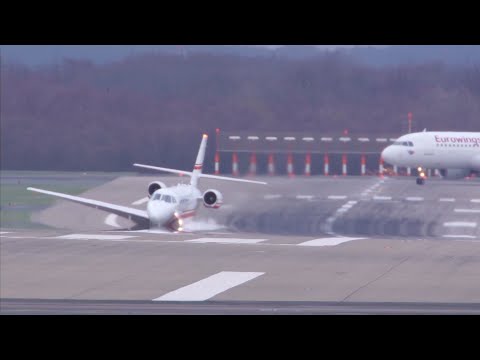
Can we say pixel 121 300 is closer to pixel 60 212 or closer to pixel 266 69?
pixel 266 69

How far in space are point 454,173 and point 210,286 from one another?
32.9 m

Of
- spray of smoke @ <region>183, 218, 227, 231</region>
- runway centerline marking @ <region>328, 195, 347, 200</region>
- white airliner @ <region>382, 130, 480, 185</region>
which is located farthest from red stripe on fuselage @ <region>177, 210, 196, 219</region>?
white airliner @ <region>382, 130, 480, 185</region>

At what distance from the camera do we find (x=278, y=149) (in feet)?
143

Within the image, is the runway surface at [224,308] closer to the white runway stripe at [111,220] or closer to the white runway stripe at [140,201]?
the white runway stripe at [111,220]

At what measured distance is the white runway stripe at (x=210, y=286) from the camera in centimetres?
1591

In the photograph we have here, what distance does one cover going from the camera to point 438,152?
47188 mm

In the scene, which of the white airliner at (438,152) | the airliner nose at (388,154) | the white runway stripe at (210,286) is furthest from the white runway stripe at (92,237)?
the airliner nose at (388,154)

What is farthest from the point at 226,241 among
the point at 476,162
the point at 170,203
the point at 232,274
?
the point at 476,162

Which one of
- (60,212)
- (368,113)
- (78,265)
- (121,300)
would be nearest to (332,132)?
(368,113)

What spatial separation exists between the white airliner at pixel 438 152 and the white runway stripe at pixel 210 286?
27.3 m

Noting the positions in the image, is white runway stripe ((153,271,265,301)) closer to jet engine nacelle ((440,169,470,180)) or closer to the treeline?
the treeline

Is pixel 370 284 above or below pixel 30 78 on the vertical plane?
below

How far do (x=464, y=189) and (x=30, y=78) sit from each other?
24.5 m

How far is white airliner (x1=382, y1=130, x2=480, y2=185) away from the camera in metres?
44.7
